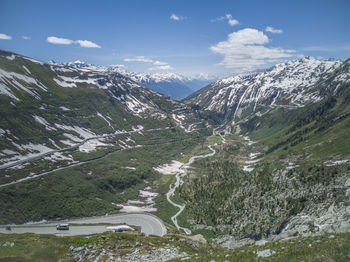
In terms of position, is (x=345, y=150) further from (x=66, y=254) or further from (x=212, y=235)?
(x=66, y=254)

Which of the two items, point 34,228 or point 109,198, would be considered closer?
point 34,228

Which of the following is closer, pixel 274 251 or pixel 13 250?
Answer: pixel 274 251

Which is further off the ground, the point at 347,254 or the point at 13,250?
the point at 347,254

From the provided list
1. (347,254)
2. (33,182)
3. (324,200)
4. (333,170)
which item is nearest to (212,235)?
(324,200)

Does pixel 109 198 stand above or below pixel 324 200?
below

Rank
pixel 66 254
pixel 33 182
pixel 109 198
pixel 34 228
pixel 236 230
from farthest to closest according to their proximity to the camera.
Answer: pixel 109 198 → pixel 33 182 → pixel 236 230 → pixel 34 228 → pixel 66 254

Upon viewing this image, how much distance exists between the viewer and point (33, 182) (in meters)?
163

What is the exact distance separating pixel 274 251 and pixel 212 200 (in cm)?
13746

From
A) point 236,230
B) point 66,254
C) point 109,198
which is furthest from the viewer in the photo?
point 109,198

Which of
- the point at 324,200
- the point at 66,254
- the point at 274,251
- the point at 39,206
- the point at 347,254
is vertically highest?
the point at 347,254

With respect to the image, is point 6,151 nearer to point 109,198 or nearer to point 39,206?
point 39,206

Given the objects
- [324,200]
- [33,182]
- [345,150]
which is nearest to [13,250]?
[324,200]

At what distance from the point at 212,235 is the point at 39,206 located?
338 ft

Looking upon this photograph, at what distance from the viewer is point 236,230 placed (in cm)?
11631
